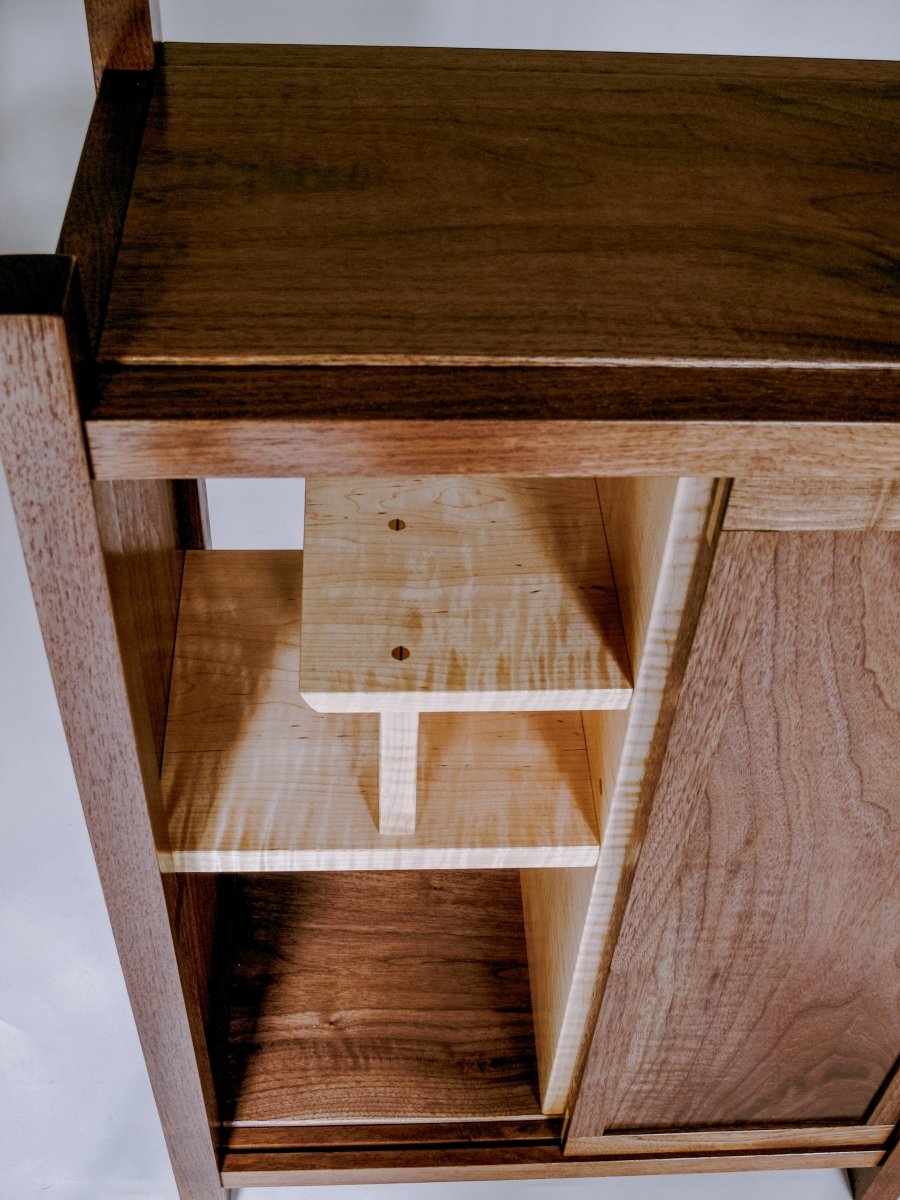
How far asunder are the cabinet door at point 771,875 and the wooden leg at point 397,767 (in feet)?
0.51

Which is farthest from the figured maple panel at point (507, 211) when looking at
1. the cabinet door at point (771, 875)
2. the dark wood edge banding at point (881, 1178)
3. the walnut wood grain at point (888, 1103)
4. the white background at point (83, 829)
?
the dark wood edge banding at point (881, 1178)

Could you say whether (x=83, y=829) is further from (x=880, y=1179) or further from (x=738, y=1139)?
(x=880, y=1179)

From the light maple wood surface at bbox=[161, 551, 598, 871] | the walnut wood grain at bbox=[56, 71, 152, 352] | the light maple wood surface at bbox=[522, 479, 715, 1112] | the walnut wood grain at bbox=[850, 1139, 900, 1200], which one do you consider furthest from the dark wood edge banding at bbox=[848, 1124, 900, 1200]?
the walnut wood grain at bbox=[56, 71, 152, 352]

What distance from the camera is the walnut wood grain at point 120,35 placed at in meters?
0.74

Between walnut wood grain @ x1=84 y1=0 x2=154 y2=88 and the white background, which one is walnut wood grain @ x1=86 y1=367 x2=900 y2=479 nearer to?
walnut wood grain @ x1=84 y1=0 x2=154 y2=88

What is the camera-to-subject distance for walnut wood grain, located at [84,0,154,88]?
74 centimetres

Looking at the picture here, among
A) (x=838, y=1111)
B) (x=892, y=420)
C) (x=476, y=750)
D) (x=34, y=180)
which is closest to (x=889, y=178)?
(x=892, y=420)

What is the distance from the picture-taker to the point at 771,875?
78 centimetres

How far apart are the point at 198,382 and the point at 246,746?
36 cm

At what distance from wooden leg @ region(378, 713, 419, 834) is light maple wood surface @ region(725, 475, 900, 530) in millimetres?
255

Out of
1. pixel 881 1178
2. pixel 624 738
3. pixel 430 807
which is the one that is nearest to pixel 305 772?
pixel 430 807

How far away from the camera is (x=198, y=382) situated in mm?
547

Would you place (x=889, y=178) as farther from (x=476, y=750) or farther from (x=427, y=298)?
(x=476, y=750)

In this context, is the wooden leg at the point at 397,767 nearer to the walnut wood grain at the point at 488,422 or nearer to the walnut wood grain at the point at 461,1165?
the walnut wood grain at the point at 488,422
